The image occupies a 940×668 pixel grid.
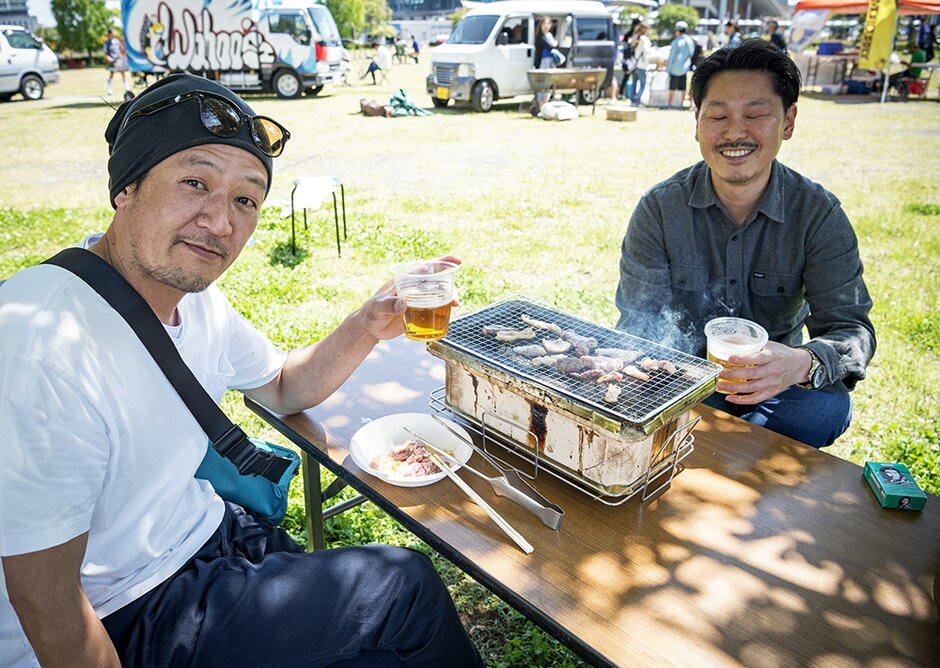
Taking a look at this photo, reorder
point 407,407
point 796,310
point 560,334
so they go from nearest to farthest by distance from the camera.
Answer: point 560,334 < point 407,407 < point 796,310

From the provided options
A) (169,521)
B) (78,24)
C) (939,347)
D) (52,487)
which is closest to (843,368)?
(169,521)

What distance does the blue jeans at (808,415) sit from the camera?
112 inches

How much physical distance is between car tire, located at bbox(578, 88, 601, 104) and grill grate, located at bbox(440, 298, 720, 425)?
1752 centimetres

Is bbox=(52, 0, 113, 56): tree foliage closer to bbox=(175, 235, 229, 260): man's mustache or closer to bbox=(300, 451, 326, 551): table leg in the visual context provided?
bbox=(300, 451, 326, 551): table leg

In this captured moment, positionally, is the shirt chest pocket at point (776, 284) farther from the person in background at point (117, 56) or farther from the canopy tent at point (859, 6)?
the person in background at point (117, 56)

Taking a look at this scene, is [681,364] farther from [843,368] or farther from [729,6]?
[729,6]

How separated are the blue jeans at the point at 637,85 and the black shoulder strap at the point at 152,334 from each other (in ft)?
65.3

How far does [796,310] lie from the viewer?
311 centimetres

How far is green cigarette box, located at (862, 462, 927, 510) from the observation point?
1.88m

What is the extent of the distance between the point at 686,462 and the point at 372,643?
1.14 meters

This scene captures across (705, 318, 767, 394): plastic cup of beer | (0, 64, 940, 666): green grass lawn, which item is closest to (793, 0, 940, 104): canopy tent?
(0, 64, 940, 666): green grass lawn

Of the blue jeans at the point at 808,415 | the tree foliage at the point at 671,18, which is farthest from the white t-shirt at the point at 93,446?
the tree foliage at the point at 671,18

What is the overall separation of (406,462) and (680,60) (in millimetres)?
19450

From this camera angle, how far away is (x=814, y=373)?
247 centimetres
